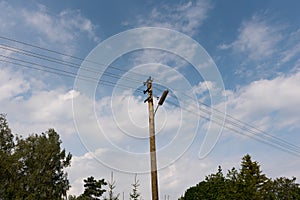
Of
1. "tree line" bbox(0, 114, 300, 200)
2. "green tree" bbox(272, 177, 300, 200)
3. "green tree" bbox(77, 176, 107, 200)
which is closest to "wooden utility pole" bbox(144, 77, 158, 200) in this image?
"tree line" bbox(0, 114, 300, 200)

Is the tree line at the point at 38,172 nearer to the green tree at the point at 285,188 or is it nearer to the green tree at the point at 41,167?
the green tree at the point at 41,167

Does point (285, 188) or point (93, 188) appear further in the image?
point (285, 188)

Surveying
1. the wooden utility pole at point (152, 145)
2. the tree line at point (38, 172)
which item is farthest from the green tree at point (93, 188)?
the wooden utility pole at point (152, 145)

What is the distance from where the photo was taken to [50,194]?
154 feet

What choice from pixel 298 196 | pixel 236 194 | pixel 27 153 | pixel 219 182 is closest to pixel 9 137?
pixel 27 153

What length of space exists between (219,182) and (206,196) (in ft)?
12.1

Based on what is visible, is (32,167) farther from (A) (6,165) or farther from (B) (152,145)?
(B) (152,145)

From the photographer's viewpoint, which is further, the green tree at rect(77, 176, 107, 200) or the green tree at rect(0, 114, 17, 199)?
the green tree at rect(77, 176, 107, 200)

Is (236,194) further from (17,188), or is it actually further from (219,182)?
(17,188)

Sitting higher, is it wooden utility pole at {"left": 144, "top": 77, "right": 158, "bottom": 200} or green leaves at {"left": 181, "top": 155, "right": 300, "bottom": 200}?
green leaves at {"left": 181, "top": 155, "right": 300, "bottom": 200}

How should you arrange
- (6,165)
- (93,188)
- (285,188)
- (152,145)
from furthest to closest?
(285,188), (93,188), (6,165), (152,145)

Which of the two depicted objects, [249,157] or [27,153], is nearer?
[27,153]

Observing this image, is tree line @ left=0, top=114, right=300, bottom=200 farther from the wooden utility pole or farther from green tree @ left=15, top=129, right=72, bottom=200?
the wooden utility pole

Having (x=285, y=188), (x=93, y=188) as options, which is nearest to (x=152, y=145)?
(x=93, y=188)
